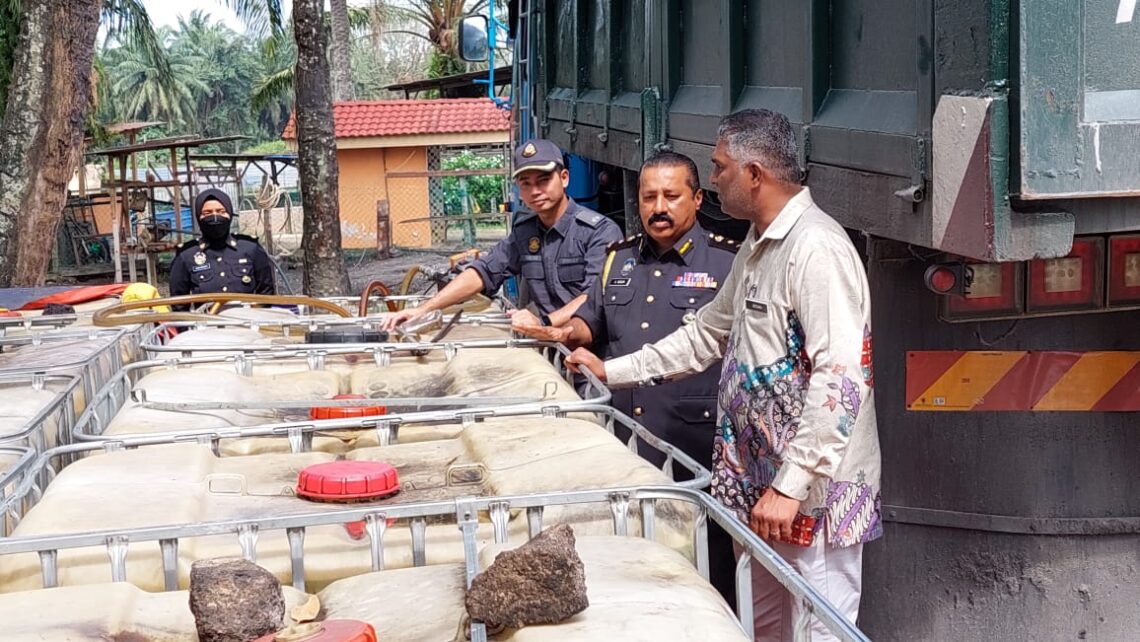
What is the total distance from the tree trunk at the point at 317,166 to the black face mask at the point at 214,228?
16.2 ft

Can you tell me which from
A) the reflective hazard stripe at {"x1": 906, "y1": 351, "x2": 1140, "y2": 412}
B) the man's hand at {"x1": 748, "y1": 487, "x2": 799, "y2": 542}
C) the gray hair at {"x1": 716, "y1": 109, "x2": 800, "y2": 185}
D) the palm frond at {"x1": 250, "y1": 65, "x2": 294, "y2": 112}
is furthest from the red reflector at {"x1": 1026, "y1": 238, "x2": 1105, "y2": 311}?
the palm frond at {"x1": 250, "y1": 65, "x2": 294, "y2": 112}

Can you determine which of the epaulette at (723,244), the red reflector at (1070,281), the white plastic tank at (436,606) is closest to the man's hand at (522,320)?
the epaulette at (723,244)

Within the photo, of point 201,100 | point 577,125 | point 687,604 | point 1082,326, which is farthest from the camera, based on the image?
point 201,100

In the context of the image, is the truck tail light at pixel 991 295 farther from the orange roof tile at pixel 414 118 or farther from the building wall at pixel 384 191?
the building wall at pixel 384 191

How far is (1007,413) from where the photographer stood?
3.13 m

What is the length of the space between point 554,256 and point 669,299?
0.99 m

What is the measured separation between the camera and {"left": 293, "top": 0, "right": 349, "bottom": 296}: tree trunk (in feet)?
39.8

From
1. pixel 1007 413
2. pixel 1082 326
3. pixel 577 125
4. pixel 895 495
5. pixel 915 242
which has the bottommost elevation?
pixel 895 495

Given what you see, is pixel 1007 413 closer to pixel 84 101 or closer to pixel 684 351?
pixel 684 351

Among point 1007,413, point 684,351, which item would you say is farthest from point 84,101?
point 1007,413

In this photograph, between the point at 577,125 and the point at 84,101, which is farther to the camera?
the point at 84,101

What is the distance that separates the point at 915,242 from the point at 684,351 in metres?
1.01

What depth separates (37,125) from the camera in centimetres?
922

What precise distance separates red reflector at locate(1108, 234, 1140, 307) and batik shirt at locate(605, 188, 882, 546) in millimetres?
533
